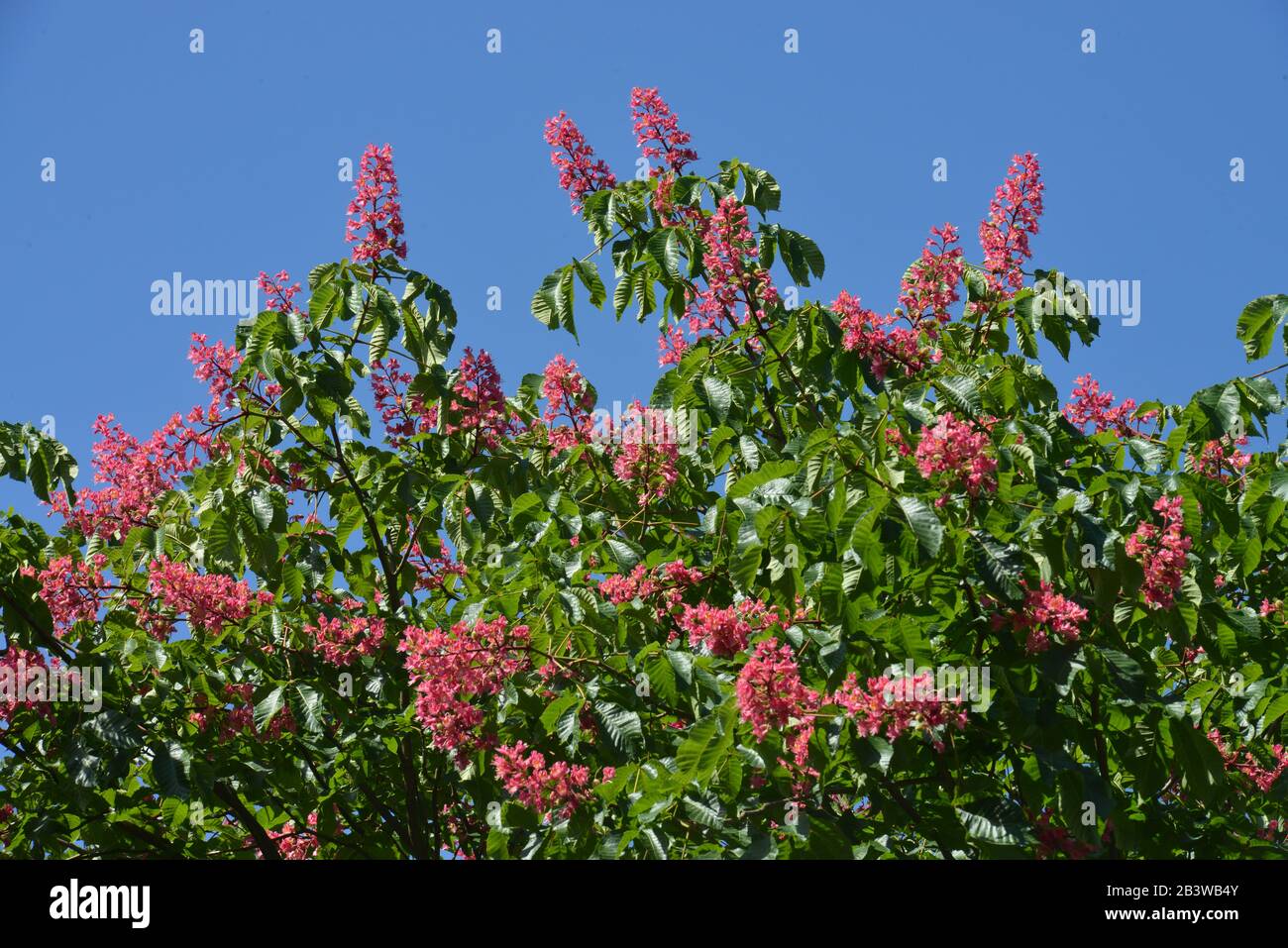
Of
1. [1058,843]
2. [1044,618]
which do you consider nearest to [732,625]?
[1044,618]

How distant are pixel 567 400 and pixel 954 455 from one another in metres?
2.70

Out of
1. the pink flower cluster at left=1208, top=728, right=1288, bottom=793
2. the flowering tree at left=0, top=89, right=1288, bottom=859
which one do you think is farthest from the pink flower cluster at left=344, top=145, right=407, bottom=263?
A: the pink flower cluster at left=1208, top=728, right=1288, bottom=793

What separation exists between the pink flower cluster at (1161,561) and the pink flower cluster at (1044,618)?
0.86 ft

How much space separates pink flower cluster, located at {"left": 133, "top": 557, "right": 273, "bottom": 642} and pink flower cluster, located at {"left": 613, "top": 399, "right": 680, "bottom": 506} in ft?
5.92

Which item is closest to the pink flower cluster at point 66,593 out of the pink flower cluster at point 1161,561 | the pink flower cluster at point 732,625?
the pink flower cluster at point 732,625

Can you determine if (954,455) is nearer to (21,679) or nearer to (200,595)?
(200,595)

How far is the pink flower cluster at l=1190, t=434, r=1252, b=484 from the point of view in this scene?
7.00 m

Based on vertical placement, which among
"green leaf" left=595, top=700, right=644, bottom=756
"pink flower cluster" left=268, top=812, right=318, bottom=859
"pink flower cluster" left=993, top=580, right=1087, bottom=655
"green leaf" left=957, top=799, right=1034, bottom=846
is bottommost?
"pink flower cluster" left=268, top=812, right=318, bottom=859

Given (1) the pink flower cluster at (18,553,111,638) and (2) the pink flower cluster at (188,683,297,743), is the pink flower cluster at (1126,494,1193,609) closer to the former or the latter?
(2) the pink flower cluster at (188,683,297,743)

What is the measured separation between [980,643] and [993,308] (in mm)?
2184

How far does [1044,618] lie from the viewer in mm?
4953

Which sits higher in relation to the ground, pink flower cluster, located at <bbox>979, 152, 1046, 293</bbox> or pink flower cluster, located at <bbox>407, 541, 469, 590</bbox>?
pink flower cluster, located at <bbox>979, 152, 1046, 293</bbox>
